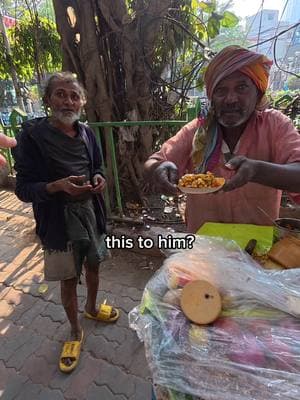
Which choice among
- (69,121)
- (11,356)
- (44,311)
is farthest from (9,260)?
(69,121)

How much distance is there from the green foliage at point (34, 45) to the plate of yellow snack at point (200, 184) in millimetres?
5603

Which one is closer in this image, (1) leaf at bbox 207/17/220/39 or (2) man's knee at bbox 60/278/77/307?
(2) man's knee at bbox 60/278/77/307

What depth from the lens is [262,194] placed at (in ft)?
4.47

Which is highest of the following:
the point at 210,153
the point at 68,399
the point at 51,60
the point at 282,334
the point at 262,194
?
the point at 51,60

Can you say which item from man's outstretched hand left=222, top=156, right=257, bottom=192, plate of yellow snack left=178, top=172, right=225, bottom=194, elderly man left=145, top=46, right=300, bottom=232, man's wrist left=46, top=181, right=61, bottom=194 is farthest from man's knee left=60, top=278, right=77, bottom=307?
man's outstretched hand left=222, top=156, right=257, bottom=192

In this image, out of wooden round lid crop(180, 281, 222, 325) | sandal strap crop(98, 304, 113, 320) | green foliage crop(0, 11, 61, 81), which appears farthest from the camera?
green foliage crop(0, 11, 61, 81)

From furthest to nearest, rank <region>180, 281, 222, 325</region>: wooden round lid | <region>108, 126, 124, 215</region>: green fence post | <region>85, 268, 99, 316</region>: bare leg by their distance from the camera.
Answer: <region>108, 126, 124, 215</region>: green fence post, <region>85, 268, 99, 316</region>: bare leg, <region>180, 281, 222, 325</region>: wooden round lid

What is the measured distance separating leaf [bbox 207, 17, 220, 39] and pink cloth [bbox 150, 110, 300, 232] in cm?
303

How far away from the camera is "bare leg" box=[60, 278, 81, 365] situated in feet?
6.42

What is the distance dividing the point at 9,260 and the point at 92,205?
6.25ft

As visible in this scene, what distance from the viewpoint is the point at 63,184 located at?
1.63 metres

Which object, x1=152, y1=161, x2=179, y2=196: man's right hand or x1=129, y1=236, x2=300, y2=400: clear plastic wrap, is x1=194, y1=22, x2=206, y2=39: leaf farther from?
x1=129, y1=236, x2=300, y2=400: clear plastic wrap

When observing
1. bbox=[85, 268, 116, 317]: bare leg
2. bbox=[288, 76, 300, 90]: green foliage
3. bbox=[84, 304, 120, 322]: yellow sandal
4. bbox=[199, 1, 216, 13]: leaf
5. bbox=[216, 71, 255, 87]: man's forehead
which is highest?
bbox=[199, 1, 216, 13]: leaf

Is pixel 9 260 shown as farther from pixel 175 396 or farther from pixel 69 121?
pixel 175 396
